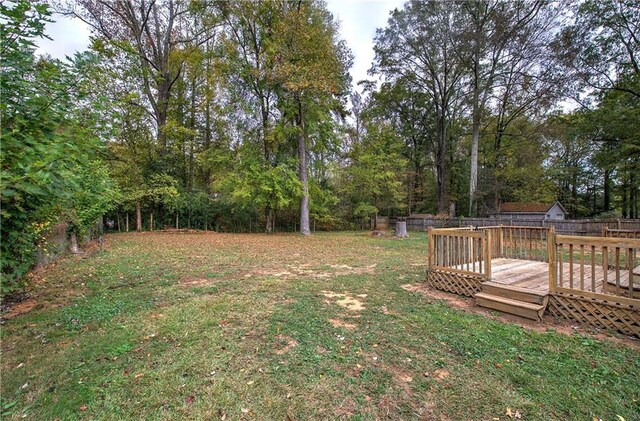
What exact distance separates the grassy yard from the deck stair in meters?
0.43

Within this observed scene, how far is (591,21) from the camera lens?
14562 mm

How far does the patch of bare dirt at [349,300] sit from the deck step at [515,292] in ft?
6.61

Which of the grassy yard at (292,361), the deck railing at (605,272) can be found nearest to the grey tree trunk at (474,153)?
the deck railing at (605,272)

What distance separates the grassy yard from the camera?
212 centimetres

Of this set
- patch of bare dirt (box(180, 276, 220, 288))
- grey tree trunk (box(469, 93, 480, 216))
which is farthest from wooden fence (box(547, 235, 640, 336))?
grey tree trunk (box(469, 93, 480, 216))

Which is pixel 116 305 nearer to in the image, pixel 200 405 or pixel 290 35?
pixel 200 405

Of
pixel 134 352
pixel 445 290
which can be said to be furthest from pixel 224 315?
pixel 445 290

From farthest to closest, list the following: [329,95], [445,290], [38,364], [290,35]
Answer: [329,95], [290,35], [445,290], [38,364]

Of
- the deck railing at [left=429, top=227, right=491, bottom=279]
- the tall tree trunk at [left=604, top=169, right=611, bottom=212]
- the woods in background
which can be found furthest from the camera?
the tall tree trunk at [left=604, top=169, right=611, bottom=212]

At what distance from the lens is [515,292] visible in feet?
13.5

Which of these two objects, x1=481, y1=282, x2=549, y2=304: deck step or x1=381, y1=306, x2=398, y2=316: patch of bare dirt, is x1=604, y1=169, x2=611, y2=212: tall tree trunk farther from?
x1=381, y1=306, x2=398, y2=316: patch of bare dirt

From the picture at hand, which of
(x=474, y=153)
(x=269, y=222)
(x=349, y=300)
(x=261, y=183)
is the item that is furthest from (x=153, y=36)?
(x=474, y=153)

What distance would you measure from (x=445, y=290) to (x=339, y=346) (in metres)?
3.00

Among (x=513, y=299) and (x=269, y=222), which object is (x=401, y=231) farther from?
(x=513, y=299)
